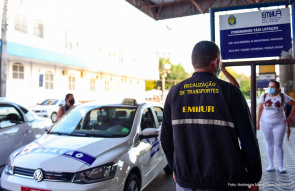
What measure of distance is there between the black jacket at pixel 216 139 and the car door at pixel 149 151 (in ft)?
6.10

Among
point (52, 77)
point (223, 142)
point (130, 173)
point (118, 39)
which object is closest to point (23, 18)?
point (52, 77)

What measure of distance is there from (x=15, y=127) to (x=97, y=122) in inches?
64.2

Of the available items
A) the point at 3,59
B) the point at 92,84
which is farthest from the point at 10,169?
the point at 92,84

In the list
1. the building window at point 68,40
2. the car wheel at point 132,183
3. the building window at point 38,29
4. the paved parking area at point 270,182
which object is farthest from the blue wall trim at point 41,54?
the car wheel at point 132,183

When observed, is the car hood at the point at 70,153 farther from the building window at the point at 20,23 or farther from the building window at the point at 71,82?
the building window at the point at 71,82

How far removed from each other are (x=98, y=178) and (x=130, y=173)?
55cm

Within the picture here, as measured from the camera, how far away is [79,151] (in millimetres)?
2967

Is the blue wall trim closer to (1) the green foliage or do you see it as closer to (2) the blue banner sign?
(2) the blue banner sign

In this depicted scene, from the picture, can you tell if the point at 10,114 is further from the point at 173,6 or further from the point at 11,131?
the point at 173,6

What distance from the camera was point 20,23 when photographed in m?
18.5

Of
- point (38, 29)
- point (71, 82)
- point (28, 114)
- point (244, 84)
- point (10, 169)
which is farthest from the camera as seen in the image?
point (244, 84)

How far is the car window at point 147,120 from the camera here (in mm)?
4060

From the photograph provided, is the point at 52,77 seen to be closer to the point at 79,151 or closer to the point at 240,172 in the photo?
the point at 79,151

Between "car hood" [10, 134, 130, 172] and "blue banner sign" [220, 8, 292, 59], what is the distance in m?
2.01
